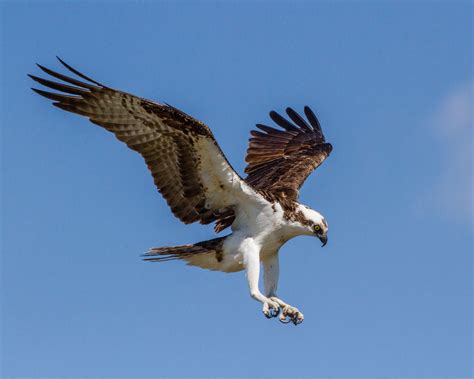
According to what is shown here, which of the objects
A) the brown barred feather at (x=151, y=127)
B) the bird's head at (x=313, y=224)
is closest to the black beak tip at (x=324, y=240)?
the bird's head at (x=313, y=224)

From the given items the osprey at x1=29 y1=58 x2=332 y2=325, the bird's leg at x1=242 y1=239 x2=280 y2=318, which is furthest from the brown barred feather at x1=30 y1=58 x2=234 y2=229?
the bird's leg at x1=242 y1=239 x2=280 y2=318

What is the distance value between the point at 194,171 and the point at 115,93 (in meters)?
1.40

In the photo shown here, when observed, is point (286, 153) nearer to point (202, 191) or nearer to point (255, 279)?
point (202, 191)

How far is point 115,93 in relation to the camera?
12.9 metres

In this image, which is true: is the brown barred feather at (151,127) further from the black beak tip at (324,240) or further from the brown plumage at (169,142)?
the black beak tip at (324,240)

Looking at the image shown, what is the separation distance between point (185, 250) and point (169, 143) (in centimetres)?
139

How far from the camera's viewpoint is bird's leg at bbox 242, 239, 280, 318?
13.0 meters

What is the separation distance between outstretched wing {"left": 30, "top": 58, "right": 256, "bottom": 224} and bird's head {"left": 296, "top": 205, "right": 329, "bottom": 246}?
0.71m

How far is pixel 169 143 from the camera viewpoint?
13227 millimetres

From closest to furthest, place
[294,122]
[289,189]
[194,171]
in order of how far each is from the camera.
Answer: [194,171] < [289,189] < [294,122]

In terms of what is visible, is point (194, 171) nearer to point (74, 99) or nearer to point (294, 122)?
point (74, 99)

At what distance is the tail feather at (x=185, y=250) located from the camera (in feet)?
44.5

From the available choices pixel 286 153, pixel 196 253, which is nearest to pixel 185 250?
pixel 196 253

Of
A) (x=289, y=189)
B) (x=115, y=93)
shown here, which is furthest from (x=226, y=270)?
(x=115, y=93)
